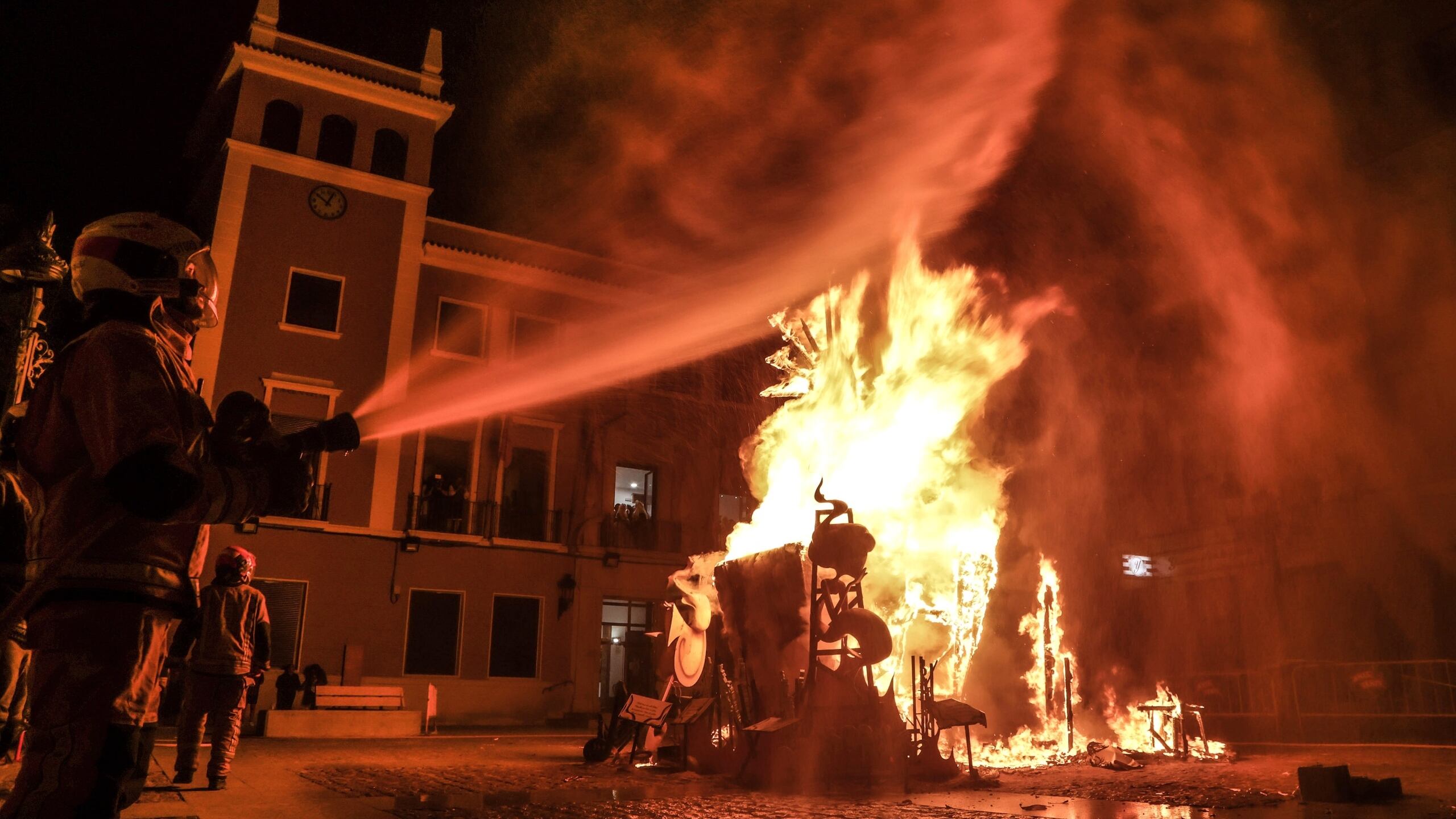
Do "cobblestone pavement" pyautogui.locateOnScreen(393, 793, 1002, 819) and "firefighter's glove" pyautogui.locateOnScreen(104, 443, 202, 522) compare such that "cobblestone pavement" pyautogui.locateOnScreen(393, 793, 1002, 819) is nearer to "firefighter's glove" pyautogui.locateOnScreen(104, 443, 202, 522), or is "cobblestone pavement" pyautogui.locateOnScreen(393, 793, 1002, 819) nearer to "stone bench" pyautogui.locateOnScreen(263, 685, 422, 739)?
"firefighter's glove" pyautogui.locateOnScreen(104, 443, 202, 522)

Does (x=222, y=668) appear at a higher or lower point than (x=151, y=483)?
lower

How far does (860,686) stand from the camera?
877 cm

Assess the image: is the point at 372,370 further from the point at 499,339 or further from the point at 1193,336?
the point at 1193,336

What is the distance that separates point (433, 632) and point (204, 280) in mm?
19894

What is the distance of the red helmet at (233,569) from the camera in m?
7.96

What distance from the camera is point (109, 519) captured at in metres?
2.73

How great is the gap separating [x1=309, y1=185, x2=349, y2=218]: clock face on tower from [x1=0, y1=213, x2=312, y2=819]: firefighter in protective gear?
70.0ft

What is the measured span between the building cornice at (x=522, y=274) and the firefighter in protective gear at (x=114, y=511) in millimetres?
21759

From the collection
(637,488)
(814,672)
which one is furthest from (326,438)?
(637,488)

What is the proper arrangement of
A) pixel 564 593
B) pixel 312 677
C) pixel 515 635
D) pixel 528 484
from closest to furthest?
pixel 312 677 → pixel 515 635 → pixel 564 593 → pixel 528 484

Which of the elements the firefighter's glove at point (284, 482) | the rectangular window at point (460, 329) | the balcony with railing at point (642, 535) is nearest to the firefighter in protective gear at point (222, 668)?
the firefighter's glove at point (284, 482)

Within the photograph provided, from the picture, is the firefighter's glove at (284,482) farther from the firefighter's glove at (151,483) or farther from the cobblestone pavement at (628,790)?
the cobblestone pavement at (628,790)

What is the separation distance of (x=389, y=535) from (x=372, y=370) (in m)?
4.14

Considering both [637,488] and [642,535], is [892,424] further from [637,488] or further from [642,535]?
[637,488]
